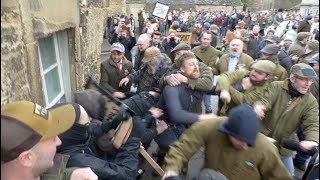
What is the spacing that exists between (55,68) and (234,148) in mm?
2508


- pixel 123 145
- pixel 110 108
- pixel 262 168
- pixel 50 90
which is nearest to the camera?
pixel 262 168

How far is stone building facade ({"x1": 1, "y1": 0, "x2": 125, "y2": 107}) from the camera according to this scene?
83.0 inches

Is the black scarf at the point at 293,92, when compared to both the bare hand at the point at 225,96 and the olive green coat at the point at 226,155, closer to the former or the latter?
the bare hand at the point at 225,96

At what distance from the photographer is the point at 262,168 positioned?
2.14 meters

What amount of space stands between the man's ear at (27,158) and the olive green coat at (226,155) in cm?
115

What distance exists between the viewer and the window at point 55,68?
322 centimetres

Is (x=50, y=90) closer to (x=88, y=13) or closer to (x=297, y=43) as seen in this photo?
(x=88, y=13)

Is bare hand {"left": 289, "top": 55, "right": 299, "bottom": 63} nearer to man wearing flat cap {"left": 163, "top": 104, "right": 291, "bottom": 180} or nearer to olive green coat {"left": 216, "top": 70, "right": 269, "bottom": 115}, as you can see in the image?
olive green coat {"left": 216, "top": 70, "right": 269, "bottom": 115}

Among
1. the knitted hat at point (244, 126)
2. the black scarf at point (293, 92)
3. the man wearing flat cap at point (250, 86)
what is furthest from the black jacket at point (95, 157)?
the black scarf at point (293, 92)

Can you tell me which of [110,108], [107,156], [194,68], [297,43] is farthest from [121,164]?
[297,43]

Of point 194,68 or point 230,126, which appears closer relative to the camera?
point 230,126

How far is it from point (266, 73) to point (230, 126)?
1388mm

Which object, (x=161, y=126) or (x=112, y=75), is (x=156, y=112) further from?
(x=112, y=75)

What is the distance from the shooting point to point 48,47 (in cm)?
338
